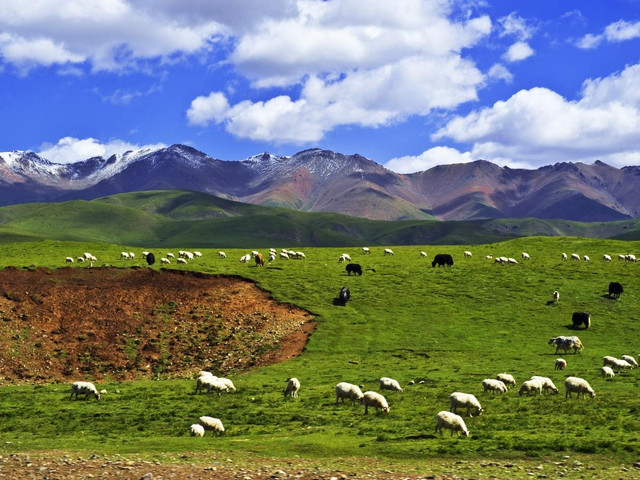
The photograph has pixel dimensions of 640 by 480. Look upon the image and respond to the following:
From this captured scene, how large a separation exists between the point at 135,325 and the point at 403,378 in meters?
29.2

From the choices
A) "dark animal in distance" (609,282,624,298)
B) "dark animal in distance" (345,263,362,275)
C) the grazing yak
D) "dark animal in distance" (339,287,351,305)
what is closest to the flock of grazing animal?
"dark animal in distance" (609,282,624,298)

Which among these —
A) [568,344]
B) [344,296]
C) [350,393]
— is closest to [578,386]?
[350,393]

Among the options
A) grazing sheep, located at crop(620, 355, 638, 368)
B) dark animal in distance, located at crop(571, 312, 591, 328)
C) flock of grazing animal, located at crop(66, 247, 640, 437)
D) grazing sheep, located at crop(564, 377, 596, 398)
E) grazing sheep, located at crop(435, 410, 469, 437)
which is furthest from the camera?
dark animal in distance, located at crop(571, 312, 591, 328)

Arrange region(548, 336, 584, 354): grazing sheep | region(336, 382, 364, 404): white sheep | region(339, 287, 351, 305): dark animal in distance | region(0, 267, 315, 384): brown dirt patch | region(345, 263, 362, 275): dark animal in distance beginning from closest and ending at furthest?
region(336, 382, 364, 404): white sheep → region(548, 336, 584, 354): grazing sheep → region(0, 267, 315, 384): brown dirt patch → region(339, 287, 351, 305): dark animal in distance → region(345, 263, 362, 275): dark animal in distance

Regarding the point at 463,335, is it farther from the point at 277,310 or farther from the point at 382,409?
the point at 382,409

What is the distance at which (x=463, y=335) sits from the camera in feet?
205

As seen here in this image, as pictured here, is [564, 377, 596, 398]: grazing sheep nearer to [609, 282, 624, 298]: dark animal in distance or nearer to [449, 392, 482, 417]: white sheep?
[449, 392, 482, 417]: white sheep

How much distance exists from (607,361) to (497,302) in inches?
1022

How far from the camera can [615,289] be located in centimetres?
7425

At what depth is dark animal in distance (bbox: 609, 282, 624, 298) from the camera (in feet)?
244

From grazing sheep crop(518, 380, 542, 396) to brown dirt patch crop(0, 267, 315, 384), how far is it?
24.5m

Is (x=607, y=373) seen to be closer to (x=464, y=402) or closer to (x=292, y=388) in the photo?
(x=464, y=402)

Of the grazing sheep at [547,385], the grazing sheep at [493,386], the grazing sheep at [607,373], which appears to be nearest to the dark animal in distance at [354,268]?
the grazing sheep at [607,373]

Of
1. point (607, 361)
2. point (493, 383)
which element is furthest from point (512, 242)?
Result: point (493, 383)
